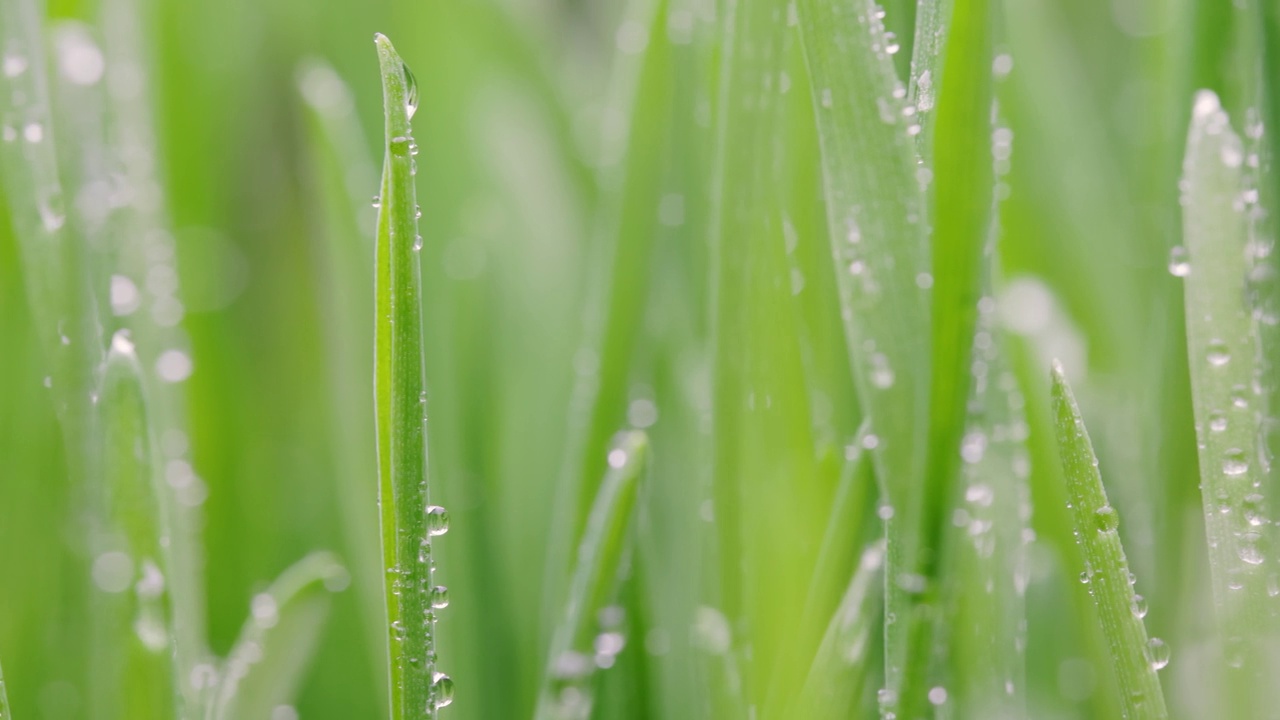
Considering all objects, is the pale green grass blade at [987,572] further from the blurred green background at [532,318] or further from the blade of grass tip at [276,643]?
the blade of grass tip at [276,643]

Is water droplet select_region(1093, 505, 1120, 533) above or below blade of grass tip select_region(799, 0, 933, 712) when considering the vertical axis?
below

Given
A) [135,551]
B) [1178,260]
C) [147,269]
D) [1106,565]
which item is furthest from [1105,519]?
[147,269]

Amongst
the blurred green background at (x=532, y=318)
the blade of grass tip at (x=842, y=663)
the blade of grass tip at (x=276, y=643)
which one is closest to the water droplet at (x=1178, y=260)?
the blurred green background at (x=532, y=318)

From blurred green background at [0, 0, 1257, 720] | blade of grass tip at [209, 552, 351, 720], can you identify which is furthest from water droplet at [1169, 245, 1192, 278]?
blade of grass tip at [209, 552, 351, 720]

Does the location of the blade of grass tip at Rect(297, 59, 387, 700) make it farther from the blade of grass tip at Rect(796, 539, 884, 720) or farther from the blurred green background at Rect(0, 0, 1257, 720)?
the blade of grass tip at Rect(796, 539, 884, 720)

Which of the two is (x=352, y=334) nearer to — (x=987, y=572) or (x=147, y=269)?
(x=147, y=269)

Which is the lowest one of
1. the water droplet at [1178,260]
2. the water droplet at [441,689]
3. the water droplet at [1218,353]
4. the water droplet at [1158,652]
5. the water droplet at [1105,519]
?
the water droplet at [1158,652]
